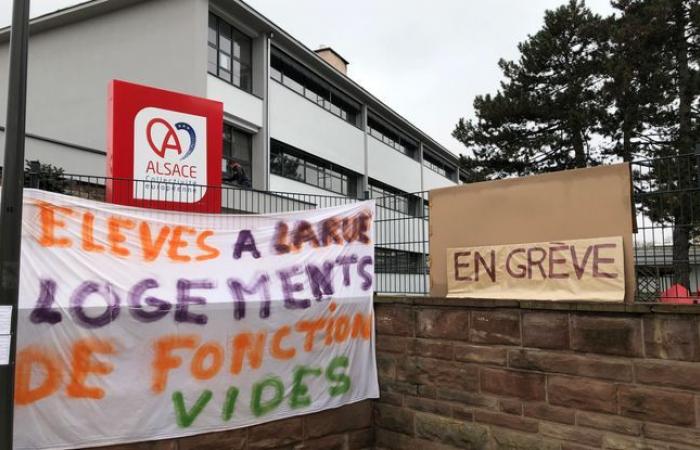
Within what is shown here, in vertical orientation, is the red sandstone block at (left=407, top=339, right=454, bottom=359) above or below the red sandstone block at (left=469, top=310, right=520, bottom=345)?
below

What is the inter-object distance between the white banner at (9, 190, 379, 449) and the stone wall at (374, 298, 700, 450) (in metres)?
0.56

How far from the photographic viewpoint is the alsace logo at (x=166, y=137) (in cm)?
832

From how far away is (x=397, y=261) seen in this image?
26.3 ft

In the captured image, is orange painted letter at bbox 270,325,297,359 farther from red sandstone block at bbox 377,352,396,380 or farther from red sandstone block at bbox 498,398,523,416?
red sandstone block at bbox 498,398,523,416

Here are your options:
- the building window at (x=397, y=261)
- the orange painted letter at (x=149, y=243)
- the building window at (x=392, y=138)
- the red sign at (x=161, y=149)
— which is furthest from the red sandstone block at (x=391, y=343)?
the building window at (x=392, y=138)

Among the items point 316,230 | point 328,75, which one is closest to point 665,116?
point 328,75

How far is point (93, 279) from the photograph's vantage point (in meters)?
5.43

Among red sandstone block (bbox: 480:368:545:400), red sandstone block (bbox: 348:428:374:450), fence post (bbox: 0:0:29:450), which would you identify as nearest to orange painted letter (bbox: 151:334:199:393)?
fence post (bbox: 0:0:29:450)

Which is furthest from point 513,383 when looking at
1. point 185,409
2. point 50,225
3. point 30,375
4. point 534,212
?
point 50,225

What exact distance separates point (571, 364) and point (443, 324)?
161cm

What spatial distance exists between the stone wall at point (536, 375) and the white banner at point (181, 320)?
0.56 meters

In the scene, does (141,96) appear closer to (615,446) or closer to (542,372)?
(542,372)

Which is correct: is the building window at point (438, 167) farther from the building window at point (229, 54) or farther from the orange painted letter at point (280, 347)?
the orange painted letter at point (280, 347)

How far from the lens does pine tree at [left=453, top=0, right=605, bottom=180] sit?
2367 centimetres
